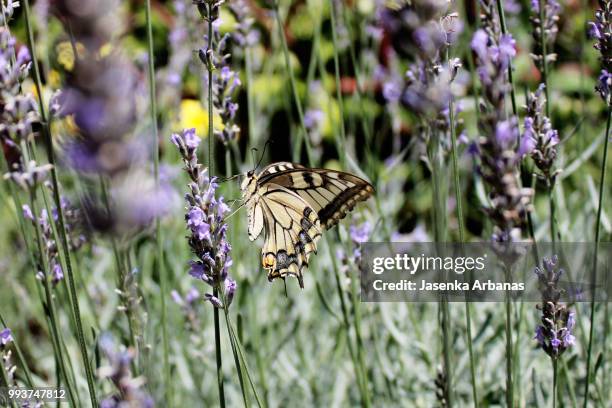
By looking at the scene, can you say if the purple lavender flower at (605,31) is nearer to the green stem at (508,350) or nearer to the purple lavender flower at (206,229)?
the green stem at (508,350)

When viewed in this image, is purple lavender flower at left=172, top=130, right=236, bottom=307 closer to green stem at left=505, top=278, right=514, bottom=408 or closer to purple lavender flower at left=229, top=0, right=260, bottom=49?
green stem at left=505, top=278, right=514, bottom=408

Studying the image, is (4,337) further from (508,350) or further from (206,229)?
(508,350)

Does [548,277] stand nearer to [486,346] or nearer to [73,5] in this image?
[73,5]

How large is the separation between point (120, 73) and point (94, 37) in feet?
0.10

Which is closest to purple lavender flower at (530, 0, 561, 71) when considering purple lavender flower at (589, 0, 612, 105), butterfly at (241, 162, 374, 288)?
purple lavender flower at (589, 0, 612, 105)

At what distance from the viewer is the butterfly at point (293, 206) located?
1836 mm

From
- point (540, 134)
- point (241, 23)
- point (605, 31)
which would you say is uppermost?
point (241, 23)

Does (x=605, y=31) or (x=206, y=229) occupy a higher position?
(x=605, y=31)

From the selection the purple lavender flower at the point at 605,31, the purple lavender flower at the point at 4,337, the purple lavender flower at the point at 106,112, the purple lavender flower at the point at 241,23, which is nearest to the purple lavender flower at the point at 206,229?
the purple lavender flower at the point at 4,337

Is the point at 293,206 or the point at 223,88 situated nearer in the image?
the point at 223,88

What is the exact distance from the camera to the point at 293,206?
203 centimetres

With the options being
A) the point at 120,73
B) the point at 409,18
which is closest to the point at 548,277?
the point at 409,18

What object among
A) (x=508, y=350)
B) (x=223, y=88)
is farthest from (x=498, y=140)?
(x=223, y=88)

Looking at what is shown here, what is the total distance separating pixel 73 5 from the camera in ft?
1.42
